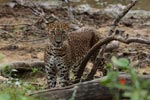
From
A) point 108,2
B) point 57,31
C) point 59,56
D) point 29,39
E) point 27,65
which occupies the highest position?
point 57,31

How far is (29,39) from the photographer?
10898 mm

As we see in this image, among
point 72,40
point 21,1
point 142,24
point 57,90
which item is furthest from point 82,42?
point 21,1

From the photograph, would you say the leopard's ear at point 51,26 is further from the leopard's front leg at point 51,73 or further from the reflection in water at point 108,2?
the reflection in water at point 108,2

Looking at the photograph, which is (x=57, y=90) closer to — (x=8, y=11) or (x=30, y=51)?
(x=30, y=51)

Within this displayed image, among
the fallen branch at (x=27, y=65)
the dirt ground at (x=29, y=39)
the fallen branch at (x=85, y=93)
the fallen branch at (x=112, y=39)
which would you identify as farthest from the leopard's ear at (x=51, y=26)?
the fallen branch at (x=85, y=93)

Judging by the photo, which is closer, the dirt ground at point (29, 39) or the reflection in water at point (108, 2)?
the dirt ground at point (29, 39)

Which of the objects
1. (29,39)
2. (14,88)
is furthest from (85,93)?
(29,39)

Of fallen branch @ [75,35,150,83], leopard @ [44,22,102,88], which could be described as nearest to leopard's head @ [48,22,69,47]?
leopard @ [44,22,102,88]

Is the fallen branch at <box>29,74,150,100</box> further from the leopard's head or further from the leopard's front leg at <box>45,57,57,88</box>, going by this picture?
the leopard's front leg at <box>45,57,57,88</box>

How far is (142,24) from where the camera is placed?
493 inches

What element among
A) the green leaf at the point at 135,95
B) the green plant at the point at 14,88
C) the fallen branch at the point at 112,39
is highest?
the green leaf at the point at 135,95

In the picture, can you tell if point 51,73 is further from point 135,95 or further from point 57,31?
point 135,95

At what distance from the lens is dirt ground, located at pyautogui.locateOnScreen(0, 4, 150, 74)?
382 inches

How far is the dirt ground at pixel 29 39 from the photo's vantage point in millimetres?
9703
